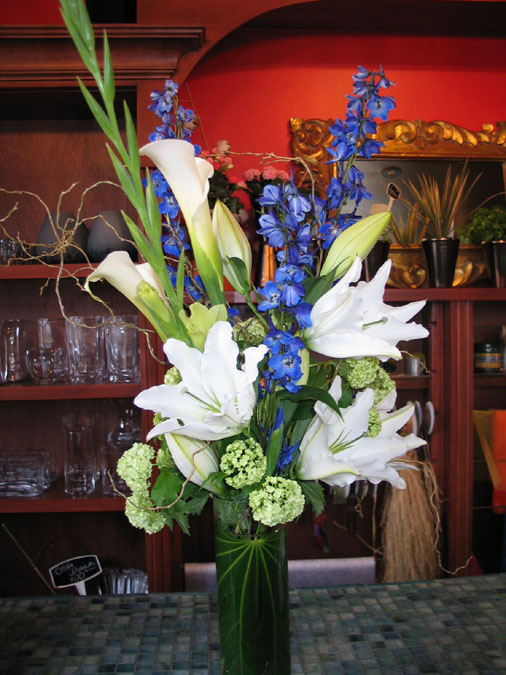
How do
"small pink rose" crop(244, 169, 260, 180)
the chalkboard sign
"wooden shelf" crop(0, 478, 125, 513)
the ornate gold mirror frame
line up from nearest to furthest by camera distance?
the chalkboard sign, "wooden shelf" crop(0, 478, 125, 513), "small pink rose" crop(244, 169, 260, 180), the ornate gold mirror frame

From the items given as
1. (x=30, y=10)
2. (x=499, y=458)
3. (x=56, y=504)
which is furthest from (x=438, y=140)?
(x=56, y=504)

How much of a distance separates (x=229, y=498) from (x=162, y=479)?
0.07 m

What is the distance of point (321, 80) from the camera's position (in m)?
2.25

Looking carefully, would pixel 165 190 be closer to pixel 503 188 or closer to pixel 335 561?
pixel 335 561

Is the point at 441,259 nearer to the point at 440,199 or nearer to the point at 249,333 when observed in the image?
the point at 440,199

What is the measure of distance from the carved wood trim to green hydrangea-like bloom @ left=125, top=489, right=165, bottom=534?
4.82ft

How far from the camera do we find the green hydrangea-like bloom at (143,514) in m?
0.69

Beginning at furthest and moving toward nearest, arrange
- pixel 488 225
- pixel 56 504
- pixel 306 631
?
1. pixel 488 225
2. pixel 56 504
3. pixel 306 631

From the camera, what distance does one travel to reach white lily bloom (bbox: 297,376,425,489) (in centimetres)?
70

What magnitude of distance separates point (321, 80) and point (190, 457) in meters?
1.89

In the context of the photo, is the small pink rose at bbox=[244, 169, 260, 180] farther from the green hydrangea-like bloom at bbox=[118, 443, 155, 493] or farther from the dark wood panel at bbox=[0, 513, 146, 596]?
the green hydrangea-like bloom at bbox=[118, 443, 155, 493]

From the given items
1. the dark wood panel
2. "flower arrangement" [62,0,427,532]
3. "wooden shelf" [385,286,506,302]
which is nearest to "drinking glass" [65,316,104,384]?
the dark wood panel

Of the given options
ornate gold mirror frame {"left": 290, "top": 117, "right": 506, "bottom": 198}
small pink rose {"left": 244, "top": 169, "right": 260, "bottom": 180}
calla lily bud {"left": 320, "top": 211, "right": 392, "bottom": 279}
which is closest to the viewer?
calla lily bud {"left": 320, "top": 211, "right": 392, "bottom": 279}

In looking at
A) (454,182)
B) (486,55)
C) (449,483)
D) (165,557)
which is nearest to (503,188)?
(454,182)
